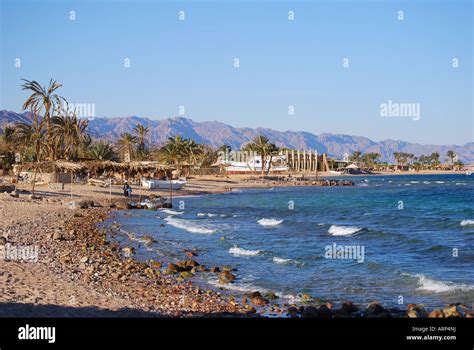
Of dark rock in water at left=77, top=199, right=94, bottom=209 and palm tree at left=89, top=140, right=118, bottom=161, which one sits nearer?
dark rock in water at left=77, top=199, right=94, bottom=209

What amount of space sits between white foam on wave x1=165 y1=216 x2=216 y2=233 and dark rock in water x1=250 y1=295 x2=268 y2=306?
14.8 meters

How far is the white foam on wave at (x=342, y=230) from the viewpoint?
89.5 feet

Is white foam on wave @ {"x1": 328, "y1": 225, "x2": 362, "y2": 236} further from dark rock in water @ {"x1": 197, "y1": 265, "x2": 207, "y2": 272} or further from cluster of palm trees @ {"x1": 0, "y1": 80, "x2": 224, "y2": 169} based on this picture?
cluster of palm trees @ {"x1": 0, "y1": 80, "x2": 224, "y2": 169}

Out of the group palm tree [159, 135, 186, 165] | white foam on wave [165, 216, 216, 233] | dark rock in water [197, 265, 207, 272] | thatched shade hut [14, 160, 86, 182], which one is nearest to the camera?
dark rock in water [197, 265, 207, 272]

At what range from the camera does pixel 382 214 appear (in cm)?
3778

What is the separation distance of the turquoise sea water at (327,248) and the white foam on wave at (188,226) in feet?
0.17

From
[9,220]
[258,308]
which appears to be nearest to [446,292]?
[258,308]

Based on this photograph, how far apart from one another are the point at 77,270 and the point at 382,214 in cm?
2700

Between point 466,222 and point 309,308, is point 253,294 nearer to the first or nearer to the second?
point 309,308

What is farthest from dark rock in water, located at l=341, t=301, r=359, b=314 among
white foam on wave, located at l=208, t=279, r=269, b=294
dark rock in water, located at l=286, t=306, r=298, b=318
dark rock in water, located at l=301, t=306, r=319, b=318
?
white foam on wave, located at l=208, t=279, r=269, b=294

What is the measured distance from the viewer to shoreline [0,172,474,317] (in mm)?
10633

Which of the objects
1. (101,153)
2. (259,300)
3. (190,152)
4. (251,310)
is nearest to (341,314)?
(251,310)

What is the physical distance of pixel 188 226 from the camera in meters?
29.7
